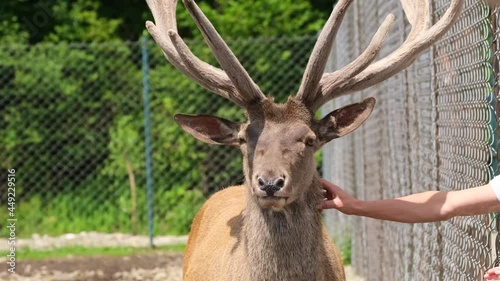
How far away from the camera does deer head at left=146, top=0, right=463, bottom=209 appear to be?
4281 millimetres

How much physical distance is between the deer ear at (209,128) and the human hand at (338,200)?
0.52 m

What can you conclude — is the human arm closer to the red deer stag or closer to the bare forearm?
A: the bare forearm

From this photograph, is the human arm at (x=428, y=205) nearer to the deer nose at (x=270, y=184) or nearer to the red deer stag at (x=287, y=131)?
the red deer stag at (x=287, y=131)

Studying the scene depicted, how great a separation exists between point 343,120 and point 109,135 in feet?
25.4

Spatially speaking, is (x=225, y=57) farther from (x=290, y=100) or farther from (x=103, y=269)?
(x=103, y=269)

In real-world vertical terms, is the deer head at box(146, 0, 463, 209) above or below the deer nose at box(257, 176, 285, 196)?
Answer: above

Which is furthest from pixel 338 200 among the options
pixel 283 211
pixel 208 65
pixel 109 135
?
pixel 109 135

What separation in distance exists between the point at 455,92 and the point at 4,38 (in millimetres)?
9374

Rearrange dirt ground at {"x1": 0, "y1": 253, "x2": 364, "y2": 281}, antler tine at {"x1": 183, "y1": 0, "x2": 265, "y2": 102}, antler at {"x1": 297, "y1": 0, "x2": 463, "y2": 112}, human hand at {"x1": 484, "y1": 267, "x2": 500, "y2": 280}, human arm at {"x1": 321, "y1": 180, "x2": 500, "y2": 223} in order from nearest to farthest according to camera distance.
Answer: human hand at {"x1": 484, "y1": 267, "x2": 500, "y2": 280}
human arm at {"x1": 321, "y1": 180, "x2": 500, "y2": 223}
antler tine at {"x1": 183, "y1": 0, "x2": 265, "y2": 102}
antler at {"x1": 297, "y1": 0, "x2": 463, "y2": 112}
dirt ground at {"x1": 0, "y1": 253, "x2": 364, "y2": 281}

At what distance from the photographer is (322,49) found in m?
4.43

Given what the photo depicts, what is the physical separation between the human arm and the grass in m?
6.53

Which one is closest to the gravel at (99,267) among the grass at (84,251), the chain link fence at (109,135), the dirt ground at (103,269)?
the dirt ground at (103,269)

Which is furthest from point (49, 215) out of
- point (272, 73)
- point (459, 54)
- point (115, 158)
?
point (459, 54)

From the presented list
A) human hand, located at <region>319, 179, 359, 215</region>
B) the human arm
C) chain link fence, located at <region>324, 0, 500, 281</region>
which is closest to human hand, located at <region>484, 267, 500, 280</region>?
the human arm
